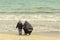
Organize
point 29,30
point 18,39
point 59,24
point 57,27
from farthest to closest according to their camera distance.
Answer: point 59,24
point 57,27
point 29,30
point 18,39

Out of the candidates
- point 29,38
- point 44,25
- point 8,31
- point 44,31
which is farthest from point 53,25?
point 29,38

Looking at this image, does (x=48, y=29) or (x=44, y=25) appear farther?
(x=44, y=25)

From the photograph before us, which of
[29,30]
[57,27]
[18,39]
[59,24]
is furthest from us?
[59,24]

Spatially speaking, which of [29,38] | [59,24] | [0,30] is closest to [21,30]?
[29,38]

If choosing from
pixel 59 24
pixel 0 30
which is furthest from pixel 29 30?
pixel 59 24

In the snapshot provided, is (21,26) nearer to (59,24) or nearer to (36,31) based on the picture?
(36,31)

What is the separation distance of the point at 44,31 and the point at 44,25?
1.97 metres

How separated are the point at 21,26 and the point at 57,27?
380 cm

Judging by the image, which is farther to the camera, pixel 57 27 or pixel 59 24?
pixel 59 24

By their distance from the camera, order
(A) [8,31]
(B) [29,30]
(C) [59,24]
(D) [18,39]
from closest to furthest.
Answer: (D) [18,39], (B) [29,30], (A) [8,31], (C) [59,24]

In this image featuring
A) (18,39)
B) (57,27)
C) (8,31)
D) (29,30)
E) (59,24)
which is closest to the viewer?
(18,39)

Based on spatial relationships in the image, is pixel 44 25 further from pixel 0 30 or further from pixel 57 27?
pixel 0 30

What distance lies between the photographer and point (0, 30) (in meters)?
14.9

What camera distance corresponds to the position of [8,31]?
14617 mm
